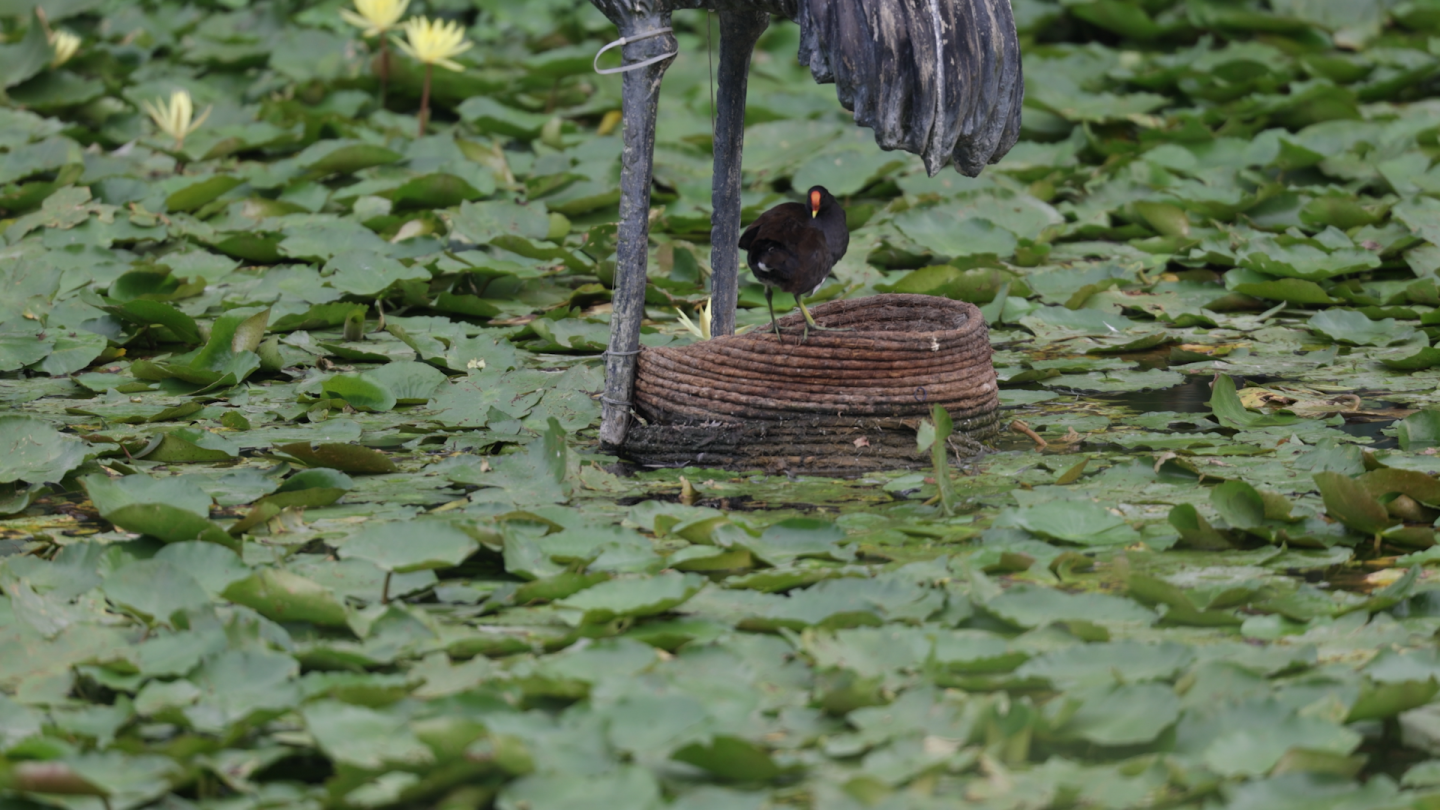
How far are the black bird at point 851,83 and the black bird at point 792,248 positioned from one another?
19 cm

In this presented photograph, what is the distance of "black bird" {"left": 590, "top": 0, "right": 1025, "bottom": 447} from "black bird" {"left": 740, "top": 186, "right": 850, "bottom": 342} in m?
0.19

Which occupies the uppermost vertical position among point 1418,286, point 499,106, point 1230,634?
point 499,106

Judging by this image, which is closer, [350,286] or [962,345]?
[962,345]

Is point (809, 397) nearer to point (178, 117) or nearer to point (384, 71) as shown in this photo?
point (178, 117)

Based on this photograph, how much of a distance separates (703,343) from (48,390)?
5.66 feet

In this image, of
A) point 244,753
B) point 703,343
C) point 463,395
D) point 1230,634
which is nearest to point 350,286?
point 463,395

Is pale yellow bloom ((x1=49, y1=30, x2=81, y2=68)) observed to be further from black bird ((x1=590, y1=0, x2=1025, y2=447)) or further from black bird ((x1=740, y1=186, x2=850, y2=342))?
black bird ((x1=740, y1=186, x2=850, y2=342))

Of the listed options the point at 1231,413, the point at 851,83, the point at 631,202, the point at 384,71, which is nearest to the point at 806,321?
the point at 631,202

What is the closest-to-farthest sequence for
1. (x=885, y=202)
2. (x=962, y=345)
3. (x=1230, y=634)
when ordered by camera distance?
(x=1230, y=634)
(x=962, y=345)
(x=885, y=202)

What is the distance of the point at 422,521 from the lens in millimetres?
2561

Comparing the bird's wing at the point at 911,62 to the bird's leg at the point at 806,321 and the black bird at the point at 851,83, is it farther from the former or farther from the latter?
the bird's leg at the point at 806,321

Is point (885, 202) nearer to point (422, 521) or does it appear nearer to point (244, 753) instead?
point (422, 521)

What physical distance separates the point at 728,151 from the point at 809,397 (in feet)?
2.07

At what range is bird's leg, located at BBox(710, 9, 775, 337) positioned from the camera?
3.28 metres
